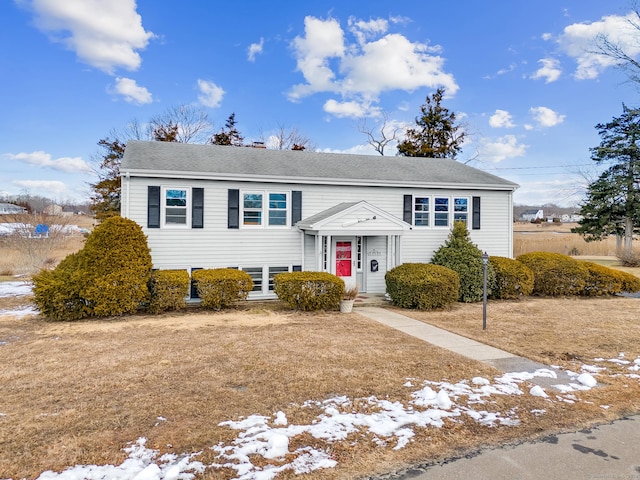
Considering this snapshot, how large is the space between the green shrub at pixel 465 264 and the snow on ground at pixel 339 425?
21.5 feet

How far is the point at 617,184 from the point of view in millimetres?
26891

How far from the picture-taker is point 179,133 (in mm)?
27812

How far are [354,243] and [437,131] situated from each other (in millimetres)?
18626

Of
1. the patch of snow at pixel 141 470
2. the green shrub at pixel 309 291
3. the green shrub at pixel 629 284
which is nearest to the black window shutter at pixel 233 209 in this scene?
the green shrub at pixel 309 291

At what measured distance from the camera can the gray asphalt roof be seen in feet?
39.4

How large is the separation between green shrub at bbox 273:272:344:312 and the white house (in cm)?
188

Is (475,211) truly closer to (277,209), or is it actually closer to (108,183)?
(277,209)

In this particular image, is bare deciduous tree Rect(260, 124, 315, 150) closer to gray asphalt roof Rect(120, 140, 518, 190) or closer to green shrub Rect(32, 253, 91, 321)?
gray asphalt roof Rect(120, 140, 518, 190)

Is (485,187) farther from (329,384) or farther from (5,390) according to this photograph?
(5,390)

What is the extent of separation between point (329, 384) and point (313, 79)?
997 inches

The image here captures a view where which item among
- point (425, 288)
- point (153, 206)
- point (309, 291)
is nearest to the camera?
point (309, 291)

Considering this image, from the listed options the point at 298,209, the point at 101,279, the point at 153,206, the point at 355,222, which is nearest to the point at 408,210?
the point at 355,222

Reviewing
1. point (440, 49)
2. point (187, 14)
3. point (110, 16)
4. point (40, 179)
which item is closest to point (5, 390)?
point (110, 16)

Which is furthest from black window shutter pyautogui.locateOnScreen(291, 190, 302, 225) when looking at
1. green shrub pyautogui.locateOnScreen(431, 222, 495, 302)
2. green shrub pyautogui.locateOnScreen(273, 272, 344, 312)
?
green shrub pyautogui.locateOnScreen(431, 222, 495, 302)
